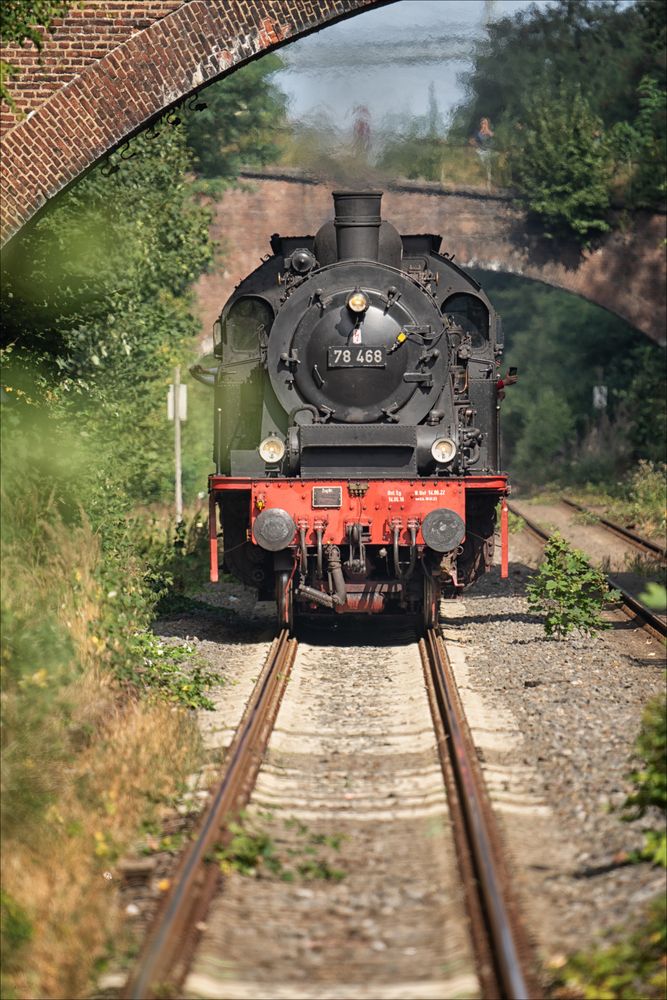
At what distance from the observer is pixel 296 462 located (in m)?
12.1

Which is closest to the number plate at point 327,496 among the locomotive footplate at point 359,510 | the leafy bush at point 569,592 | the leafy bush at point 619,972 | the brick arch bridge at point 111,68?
the locomotive footplate at point 359,510

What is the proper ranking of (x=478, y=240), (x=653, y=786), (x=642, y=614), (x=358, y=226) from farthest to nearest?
(x=478, y=240) → (x=642, y=614) → (x=358, y=226) → (x=653, y=786)

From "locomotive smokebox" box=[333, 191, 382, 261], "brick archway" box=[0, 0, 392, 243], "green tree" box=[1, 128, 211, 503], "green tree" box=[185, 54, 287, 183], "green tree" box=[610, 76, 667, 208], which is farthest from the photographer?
"green tree" box=[185, 54, 287, 183]

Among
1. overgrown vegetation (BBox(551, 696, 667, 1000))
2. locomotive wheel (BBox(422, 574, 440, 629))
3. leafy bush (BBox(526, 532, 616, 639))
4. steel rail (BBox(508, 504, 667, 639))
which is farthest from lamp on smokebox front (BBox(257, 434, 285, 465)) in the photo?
overgrown vegetation (BBox(551, 696, 667, 1000))

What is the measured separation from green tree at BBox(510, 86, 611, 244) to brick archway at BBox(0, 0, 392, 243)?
22071 mm

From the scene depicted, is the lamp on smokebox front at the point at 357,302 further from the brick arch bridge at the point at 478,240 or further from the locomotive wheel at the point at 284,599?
the brick arch bridge at the point at 478,240

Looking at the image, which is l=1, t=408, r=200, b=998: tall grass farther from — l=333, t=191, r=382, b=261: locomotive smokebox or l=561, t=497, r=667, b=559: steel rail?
l=561, t=497, r=667, b=559: steel rail

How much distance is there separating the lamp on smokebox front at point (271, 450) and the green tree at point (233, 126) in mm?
19225

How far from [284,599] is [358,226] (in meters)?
3.48

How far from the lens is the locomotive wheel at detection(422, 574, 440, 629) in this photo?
40.2 feet

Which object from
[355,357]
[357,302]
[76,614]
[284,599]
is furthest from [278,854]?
[357,302]

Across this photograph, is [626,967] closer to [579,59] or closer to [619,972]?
[619,972]

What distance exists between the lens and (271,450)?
12.1 metres

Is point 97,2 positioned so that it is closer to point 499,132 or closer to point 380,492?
point 380,492
